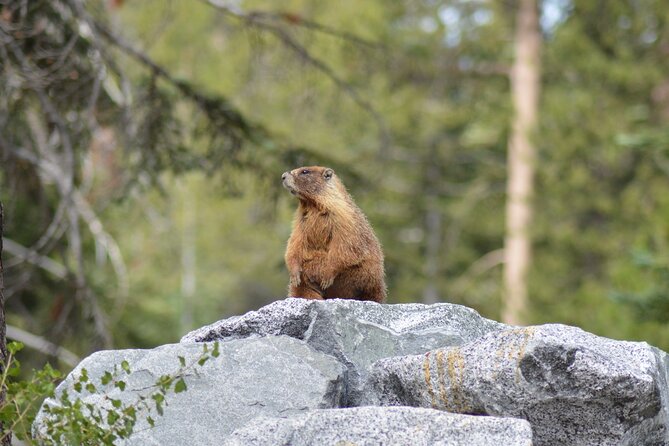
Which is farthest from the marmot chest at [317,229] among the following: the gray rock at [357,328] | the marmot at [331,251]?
the gray rock at [357,328]

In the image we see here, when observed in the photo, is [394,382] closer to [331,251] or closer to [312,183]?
[331,251]

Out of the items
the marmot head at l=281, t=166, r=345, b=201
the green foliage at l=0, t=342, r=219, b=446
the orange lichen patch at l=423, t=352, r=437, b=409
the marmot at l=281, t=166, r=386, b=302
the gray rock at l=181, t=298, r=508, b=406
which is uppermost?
the marmot head at l=281, t=166, r=345, b=201

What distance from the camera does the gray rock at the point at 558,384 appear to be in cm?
446

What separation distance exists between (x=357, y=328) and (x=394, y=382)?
0.51m

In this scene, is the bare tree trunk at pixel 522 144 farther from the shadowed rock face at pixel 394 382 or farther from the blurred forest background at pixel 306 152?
the shadowed rock face at pixel 394 382

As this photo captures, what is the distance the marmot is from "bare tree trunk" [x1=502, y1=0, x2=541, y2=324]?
16.9m

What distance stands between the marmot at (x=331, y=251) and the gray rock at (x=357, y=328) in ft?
2.57

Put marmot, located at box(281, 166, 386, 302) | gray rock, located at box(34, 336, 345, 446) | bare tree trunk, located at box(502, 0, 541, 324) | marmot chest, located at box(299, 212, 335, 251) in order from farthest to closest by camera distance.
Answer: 1. bare tree trunk, located at box(502, 0, 541, 324)
2. marmot chest, located at box(299, 212, 335, 251)
3. marmot, located at box(281, 166, 386, 302)
4. gray rock, located at box(34, 336, 345, 446)

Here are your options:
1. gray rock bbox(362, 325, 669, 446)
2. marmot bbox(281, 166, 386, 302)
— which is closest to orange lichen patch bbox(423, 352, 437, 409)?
gray rock bbox(362, 325, 669, 446)

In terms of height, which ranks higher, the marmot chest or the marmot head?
the marmot head

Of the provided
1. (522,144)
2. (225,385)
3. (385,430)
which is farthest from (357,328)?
(522,144)

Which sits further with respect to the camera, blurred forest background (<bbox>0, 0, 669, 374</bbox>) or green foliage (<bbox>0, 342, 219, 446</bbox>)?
blurred forest background (<bbox>0, 0, 669, 374</bbox>)

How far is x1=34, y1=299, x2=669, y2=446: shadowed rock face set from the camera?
4277mm

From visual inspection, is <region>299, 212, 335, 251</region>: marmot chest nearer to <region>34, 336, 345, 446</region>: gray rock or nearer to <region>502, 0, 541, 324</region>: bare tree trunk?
<region>34, 336, 345, 446</region>: gray rock
